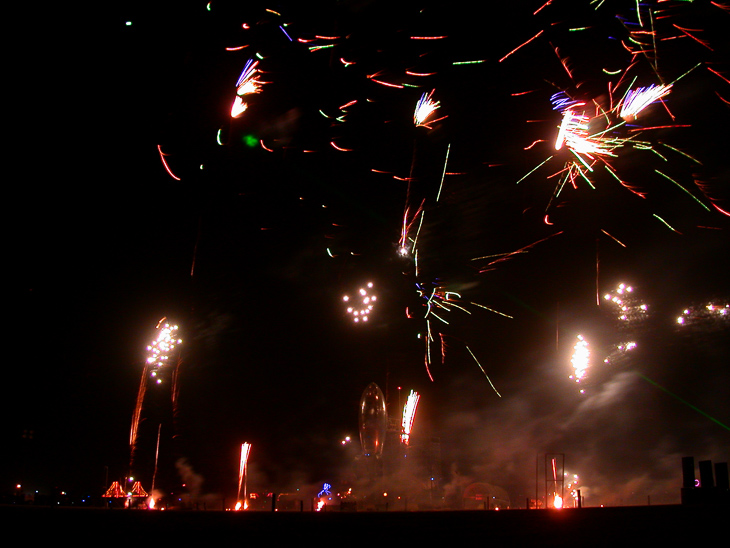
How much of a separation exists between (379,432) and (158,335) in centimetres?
1376

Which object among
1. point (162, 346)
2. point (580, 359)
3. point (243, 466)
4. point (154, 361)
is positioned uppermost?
point (580, 359)

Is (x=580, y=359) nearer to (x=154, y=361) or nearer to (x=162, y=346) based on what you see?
(x=162, y=346)

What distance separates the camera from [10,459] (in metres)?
18.1

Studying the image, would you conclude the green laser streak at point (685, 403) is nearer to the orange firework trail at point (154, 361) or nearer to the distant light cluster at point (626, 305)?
the distant light cluster at point (626, 305)

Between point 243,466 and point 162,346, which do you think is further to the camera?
point 243,466

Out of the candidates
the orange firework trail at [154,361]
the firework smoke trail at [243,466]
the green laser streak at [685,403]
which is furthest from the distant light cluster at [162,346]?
the green laser streak at [685,403]

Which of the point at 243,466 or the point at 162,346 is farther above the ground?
the point at 162,346

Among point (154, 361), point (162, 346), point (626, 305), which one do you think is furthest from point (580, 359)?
point (154, 361)

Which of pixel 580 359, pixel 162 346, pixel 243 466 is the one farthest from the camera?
pixel 243 466

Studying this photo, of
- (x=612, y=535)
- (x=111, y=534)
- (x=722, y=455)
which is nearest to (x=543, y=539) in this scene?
(x=612, y=535)

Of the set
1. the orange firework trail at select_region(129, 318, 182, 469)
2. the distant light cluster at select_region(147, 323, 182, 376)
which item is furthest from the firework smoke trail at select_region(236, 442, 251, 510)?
the distant light cluster at select_region(147, 323, 182, 376)

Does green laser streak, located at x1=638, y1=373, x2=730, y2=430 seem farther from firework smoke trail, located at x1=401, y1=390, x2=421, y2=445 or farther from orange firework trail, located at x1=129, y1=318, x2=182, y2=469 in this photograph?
orange firework trail, located at x1=129, y1=318, x2=182, y2=469

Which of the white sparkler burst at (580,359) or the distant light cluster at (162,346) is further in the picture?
the white sparkler burst at (580,359)

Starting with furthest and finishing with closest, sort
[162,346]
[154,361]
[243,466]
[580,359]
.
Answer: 1. [243,466]
2. [580,359]
3. [154,361]
4. [162,346]
